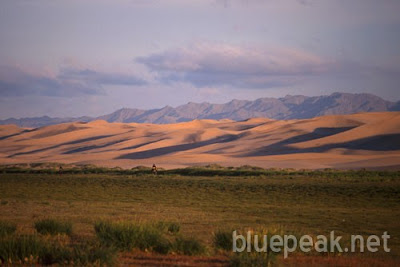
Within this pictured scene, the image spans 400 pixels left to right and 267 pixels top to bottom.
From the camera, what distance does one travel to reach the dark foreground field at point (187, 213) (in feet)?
38.3

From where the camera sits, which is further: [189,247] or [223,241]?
[223,241]

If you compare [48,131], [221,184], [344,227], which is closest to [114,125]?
[48,131]

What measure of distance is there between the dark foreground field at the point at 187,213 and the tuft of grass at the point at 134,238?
0.08 feet

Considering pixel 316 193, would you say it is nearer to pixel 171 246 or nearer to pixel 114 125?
pixel 171 246

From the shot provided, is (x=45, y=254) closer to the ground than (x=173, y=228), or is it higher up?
higher up

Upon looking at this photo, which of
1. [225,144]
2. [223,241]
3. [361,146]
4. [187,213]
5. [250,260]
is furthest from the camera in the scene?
[225,144]

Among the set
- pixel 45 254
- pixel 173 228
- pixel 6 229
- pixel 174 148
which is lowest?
pixel 173 228

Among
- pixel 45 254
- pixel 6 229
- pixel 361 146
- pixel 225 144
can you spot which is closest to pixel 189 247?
pixel 45 254

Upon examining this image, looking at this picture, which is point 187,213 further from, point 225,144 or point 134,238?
point 225,144

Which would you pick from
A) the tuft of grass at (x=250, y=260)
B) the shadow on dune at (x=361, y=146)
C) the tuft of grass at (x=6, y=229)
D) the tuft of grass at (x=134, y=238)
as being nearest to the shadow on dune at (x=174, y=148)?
the shadow on dune at (x=361, y=146)

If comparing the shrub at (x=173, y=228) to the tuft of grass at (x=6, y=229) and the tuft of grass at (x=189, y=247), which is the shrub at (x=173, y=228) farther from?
the tuft of grass at (x=6, y=229)

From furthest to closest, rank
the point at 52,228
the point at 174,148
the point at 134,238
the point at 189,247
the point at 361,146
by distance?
the point at 174,148
the point at 361,146
the point at 52,228
the point at 134,238
the point at 189,247

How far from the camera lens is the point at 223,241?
12.6 metres

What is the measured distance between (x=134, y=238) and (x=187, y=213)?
888 centimetres
